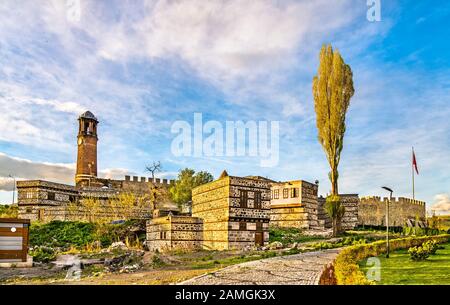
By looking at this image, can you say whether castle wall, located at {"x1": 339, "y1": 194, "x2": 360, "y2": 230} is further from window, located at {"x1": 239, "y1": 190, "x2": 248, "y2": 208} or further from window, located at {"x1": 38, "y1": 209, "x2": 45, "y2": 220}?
window, located at {"x1": 38, "y1": 209, "x2": 45, "y2": 220}

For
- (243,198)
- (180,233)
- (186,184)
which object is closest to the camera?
(243,198)

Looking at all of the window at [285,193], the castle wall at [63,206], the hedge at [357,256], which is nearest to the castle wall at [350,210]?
the window at [285,193]

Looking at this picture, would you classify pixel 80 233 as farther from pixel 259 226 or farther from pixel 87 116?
pixel 259 226

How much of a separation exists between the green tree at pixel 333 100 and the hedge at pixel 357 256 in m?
5.43

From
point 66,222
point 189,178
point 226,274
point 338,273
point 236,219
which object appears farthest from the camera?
point 189,178

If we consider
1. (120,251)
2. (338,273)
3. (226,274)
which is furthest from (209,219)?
(338,273)

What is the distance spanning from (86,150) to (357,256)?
3650 cm

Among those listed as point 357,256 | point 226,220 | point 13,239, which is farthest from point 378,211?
point 13,239

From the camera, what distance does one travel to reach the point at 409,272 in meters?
13.3

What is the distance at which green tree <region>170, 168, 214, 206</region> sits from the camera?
47.4 metres

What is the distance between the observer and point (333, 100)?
986 inches

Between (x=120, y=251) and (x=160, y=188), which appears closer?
(x=120, y=251)
